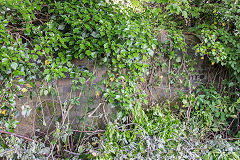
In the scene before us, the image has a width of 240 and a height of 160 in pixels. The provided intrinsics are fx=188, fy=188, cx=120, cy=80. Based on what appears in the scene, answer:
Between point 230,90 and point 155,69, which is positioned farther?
point 230,90

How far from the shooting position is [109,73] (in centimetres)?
262

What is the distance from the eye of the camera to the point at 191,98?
3330 millimetres

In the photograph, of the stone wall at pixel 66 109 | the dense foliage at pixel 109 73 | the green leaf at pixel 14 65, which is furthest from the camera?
the stone wall at pixel 66 109

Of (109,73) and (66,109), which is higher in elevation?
(109,73)

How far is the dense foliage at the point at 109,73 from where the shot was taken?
216 centimetres

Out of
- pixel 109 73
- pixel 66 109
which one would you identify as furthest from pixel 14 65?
pixel 109 73

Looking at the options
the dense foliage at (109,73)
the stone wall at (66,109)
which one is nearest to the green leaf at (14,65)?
the dense foliage at (109,73)

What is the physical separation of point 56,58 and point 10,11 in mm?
766

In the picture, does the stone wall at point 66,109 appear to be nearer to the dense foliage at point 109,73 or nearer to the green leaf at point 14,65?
the dense foliage at point 109,73

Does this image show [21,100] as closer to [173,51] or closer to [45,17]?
[45,17]

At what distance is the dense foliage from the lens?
2.16 metres

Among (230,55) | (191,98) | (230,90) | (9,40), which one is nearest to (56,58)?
(9,40)

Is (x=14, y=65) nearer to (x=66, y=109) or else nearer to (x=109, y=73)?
(x=66, y=109)

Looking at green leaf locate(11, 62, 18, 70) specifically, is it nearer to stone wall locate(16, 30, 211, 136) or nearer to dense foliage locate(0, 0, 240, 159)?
dense foliage locate(0, 0, 240, 159)
